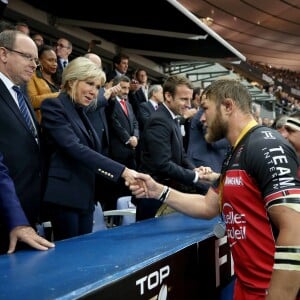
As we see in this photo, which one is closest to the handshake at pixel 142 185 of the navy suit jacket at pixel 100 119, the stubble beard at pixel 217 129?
the stubble beard at pixel 217 129

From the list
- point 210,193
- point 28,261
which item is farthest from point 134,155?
point 28,261

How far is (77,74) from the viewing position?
99.1 inches

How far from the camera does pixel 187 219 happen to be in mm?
2500

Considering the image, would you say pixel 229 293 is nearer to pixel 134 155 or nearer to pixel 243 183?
pixel 243 183

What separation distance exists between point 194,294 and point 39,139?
1063mm

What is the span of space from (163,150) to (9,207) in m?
1.53

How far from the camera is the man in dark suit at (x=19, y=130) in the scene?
2035mm

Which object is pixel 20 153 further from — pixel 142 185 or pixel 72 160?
pixel 142 185

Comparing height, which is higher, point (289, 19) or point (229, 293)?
point (289, 19)

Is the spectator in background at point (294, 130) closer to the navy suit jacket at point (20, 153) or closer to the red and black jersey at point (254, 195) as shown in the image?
the red and black jersey at point (254, 195)

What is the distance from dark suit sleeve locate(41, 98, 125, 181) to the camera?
236 cm

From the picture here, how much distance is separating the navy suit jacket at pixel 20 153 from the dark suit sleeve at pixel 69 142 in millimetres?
234

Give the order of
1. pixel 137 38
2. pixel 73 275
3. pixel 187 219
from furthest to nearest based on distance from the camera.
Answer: pixel 137 38 < pixel 187 219 < pixel 73 275

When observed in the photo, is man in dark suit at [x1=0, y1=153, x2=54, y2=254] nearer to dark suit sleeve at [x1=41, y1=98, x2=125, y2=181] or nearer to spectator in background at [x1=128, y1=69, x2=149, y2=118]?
dark suit sleeve at [x1=41, y1=98, x2=125, y2=181]
